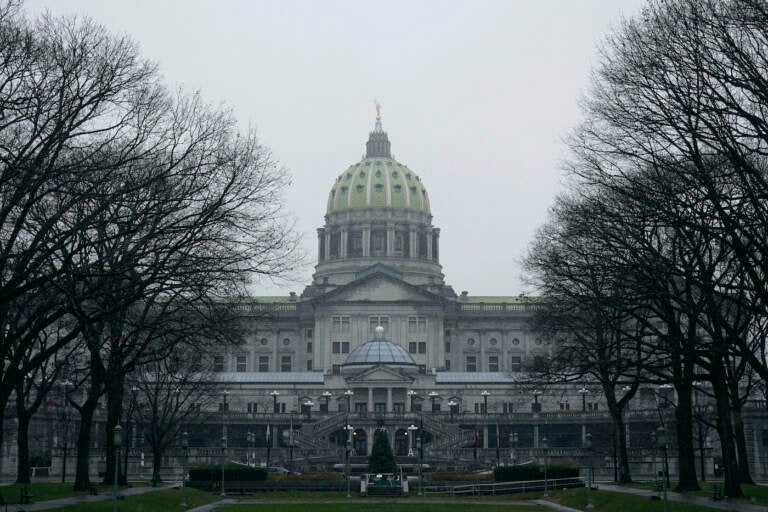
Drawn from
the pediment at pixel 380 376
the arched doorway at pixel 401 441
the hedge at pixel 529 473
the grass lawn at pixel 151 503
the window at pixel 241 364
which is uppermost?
the window at pixel 241 364

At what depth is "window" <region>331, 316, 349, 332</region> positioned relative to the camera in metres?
162

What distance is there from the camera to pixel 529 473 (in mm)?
67875

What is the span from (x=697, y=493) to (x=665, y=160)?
16.7 metres

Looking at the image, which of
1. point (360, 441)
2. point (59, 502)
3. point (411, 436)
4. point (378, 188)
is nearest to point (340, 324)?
point (378, 188)

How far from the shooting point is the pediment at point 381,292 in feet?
531

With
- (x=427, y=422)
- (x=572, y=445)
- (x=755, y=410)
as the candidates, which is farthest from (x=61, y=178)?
(x=572, y=445)

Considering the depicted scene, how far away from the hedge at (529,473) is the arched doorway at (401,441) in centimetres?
4661

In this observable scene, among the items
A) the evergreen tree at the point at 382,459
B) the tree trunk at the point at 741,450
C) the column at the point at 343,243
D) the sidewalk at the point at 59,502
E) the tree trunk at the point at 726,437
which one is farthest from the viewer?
the column at the point at 343,243

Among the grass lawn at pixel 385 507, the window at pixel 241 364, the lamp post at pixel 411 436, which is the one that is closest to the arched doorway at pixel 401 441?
the lamp post at pixel 411 436

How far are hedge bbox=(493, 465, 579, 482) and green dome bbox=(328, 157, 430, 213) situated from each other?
114 metres

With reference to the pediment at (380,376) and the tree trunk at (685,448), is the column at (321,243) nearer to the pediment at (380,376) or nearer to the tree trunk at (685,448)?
the pediment at (380,376)

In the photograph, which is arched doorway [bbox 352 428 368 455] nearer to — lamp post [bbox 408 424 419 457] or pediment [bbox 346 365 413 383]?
lamp post [bbox 408 424 419 457]

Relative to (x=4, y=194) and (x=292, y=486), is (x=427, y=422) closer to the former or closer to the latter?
(x=292, y=486)

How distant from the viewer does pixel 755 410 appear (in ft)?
315
